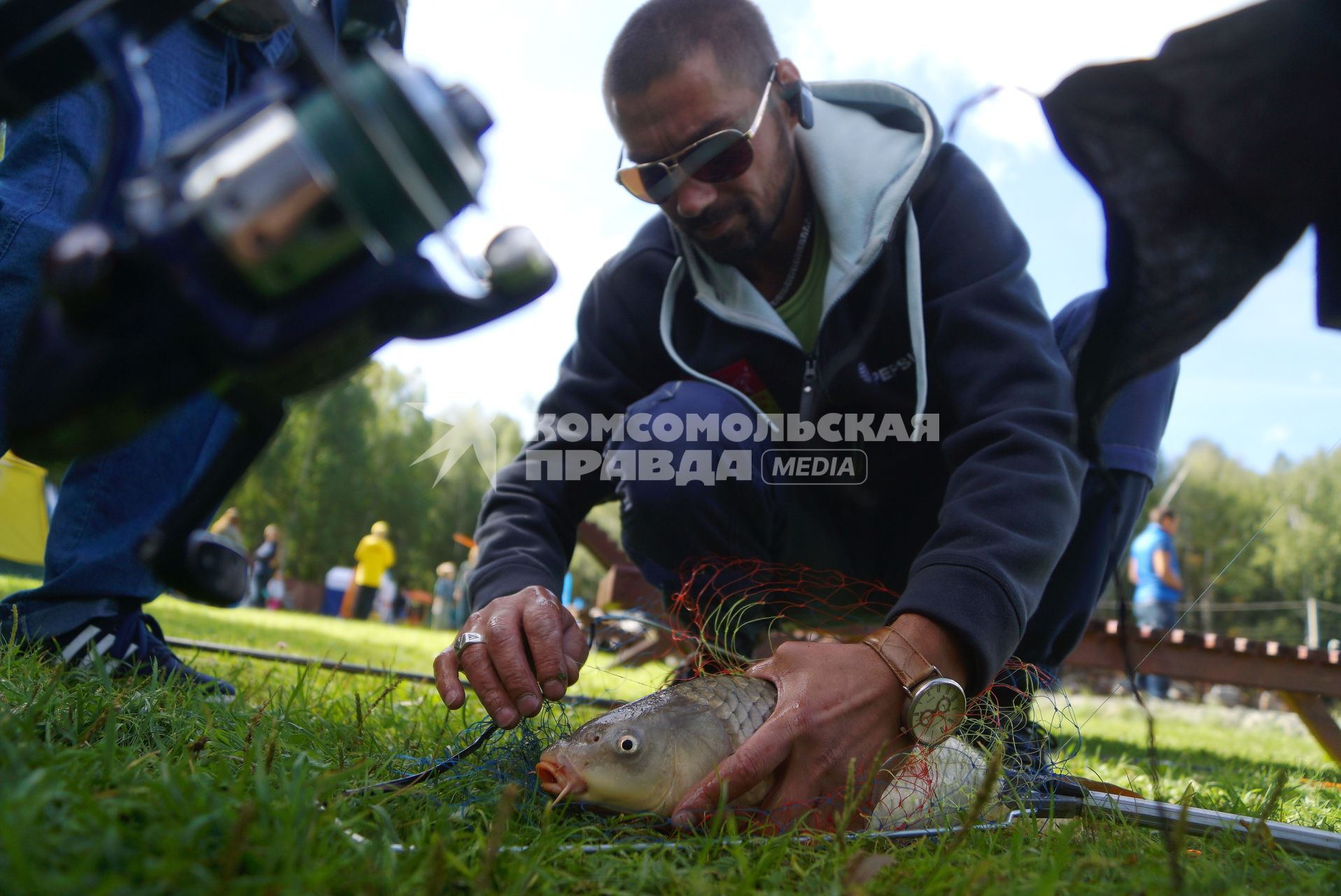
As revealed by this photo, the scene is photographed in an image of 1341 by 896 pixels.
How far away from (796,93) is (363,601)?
1545 centimetres

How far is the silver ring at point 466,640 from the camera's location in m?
1.66

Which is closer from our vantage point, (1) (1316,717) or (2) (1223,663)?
(1) (1316,717)

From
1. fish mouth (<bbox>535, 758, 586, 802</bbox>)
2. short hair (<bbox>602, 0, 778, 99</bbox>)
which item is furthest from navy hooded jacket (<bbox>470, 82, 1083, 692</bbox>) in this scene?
fish mouth (<bbox>535, 758, 586, 802</bbox>)

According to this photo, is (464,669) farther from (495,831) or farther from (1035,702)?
(1035,702)

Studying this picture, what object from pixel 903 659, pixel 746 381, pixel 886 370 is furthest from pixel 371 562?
pixel 903 659

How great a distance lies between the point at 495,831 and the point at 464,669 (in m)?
0.76

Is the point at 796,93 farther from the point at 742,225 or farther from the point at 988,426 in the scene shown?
the point at 988,426

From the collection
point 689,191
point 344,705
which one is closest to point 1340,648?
point 689,191

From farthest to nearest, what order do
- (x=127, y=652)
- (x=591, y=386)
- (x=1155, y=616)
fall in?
(x=1155, y=616) < (x=591, y=386) < (x=127, y=652)

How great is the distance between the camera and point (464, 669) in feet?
5.42

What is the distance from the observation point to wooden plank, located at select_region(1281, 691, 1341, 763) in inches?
147

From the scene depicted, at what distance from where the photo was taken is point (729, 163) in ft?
7.79

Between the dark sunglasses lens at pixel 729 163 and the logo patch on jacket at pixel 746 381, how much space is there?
0.51m

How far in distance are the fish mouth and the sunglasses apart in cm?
161
